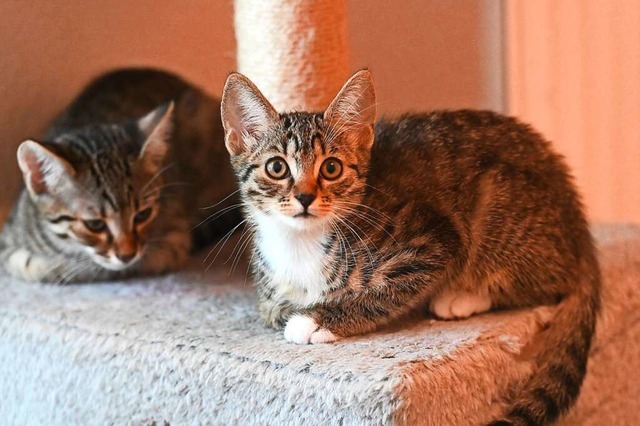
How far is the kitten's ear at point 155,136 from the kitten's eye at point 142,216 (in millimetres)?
89

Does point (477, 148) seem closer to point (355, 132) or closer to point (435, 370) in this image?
point (355, 132)

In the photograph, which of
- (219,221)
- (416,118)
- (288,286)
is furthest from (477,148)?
(219,221)

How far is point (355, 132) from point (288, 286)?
0.28 metres

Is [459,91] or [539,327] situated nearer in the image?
[539,327]

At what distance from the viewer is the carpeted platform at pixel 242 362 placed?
3.87ft

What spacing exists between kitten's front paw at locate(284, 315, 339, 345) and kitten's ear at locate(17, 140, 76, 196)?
0.66 meters

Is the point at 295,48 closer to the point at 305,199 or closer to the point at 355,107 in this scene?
the point at 355,107

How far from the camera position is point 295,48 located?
5.54 feet

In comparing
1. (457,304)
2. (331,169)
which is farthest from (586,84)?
(331,169)

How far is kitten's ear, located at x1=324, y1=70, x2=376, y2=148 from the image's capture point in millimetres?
1336

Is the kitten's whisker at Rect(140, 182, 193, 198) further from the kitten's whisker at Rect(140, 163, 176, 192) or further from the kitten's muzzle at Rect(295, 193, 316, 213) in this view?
Answer: the kitten's muzzle at Rect(295, 193, 316, 213)

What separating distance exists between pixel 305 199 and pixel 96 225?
0.67m

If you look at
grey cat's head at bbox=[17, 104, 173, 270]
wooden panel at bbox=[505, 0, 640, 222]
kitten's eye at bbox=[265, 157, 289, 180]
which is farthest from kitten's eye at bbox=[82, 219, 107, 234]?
wooden panel at bbox=[505, 0, 640, 222]

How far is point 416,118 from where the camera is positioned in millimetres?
1568
